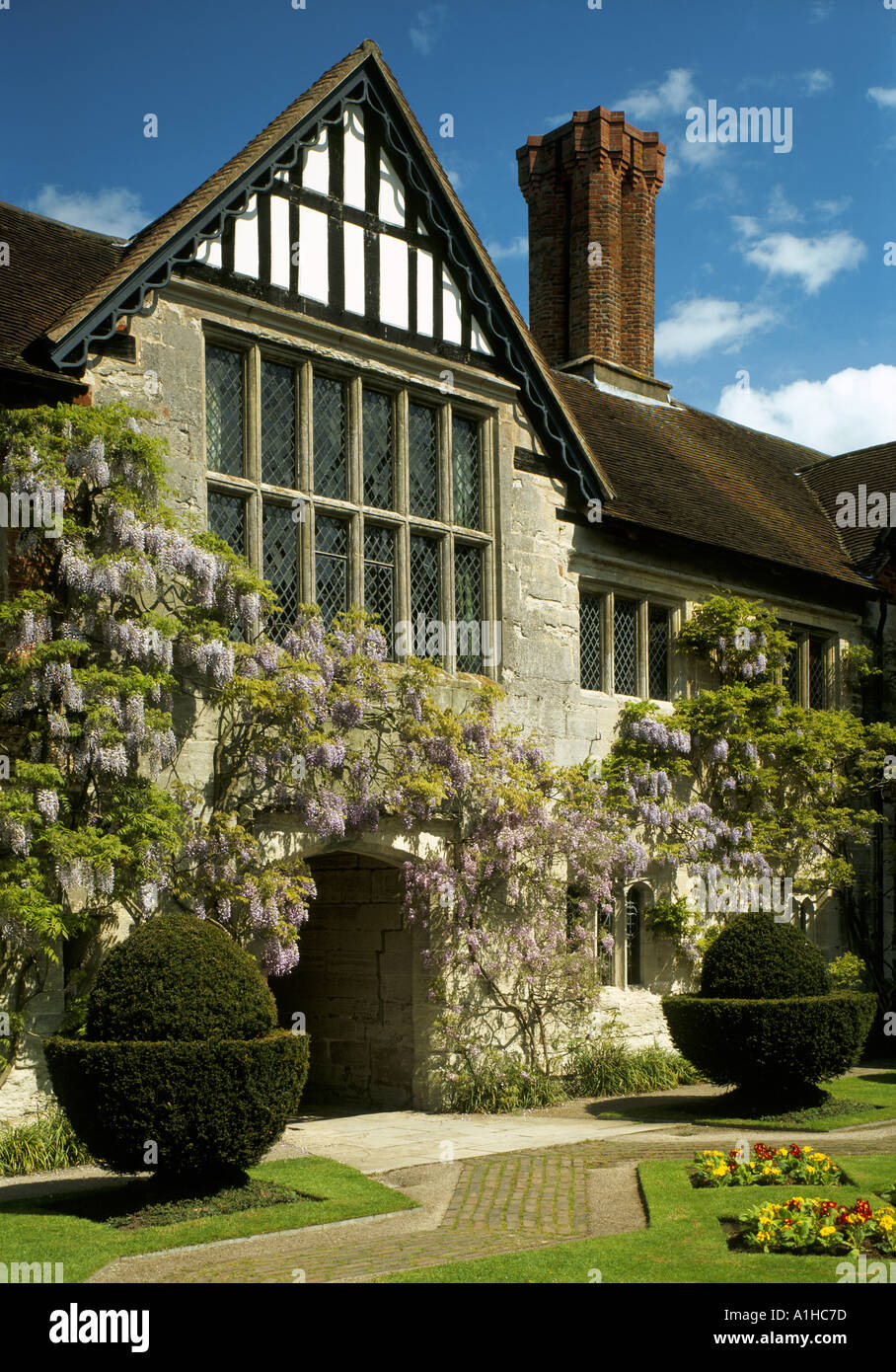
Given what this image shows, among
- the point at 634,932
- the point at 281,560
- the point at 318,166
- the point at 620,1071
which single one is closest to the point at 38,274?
the point at 318,166

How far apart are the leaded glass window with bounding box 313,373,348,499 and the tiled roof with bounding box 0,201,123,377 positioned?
2241 mm

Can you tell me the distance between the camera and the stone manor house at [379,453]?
447 inches

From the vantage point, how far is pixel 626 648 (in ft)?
50.5

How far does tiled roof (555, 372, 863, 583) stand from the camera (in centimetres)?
1616

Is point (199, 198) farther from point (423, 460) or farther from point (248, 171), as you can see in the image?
point (423, 460)

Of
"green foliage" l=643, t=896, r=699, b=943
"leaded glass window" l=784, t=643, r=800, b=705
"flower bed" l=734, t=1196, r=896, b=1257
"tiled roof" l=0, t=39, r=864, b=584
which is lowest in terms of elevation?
"flower bed" l=734, t=1196, r=896, b=1257

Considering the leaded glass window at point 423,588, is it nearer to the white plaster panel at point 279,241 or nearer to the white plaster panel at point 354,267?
the white plaster panel at point 354,267

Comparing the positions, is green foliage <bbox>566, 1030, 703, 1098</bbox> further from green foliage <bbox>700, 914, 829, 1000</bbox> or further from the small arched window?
green foliage <bbox>700, 914, 829, 1000</bbox>

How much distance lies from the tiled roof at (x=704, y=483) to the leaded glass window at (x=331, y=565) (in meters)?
3.58

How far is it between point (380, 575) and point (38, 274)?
416cm

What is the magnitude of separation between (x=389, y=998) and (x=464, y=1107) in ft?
4.52

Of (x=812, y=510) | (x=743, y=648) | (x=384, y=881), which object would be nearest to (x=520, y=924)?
(x=384, y=881)

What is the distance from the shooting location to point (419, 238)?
13.3m

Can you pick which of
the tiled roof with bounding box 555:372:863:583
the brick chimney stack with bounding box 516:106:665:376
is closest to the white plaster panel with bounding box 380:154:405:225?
the tiled roof with bounding box 555:372:863:583
